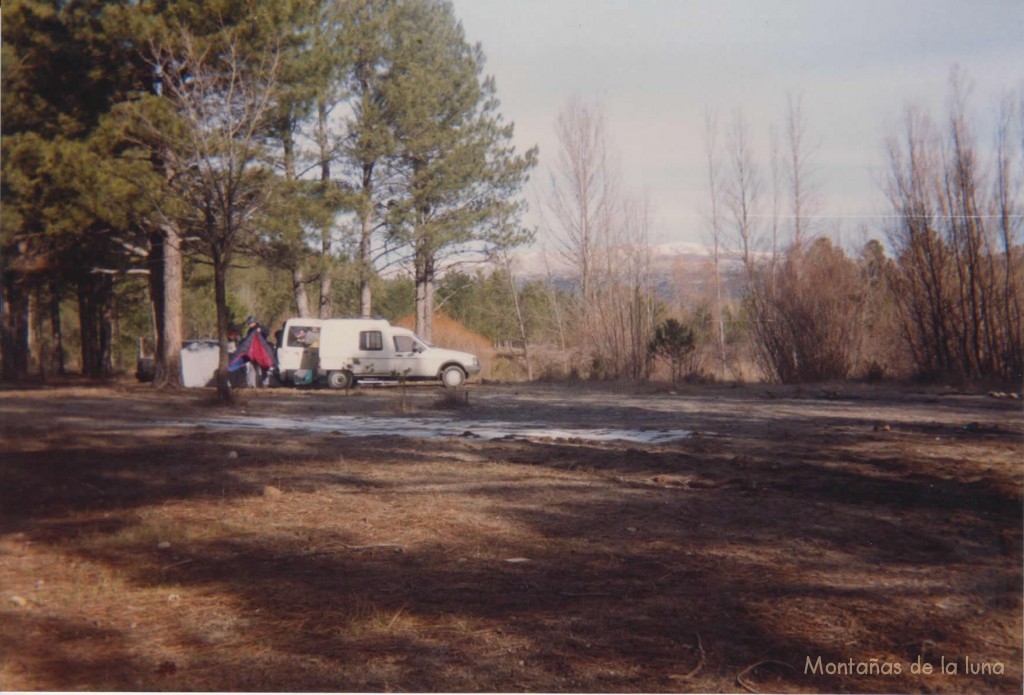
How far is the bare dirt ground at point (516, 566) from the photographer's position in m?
3.04

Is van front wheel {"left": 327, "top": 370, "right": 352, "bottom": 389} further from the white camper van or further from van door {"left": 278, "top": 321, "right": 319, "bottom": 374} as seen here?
van door {"left": 278, "top": 321, "right": 319, "bottom": 374}

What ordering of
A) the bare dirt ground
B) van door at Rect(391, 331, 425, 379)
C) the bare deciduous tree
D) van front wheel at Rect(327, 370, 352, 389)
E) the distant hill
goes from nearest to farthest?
the bare dirt ground
the bare deciduous tree
the distant hill
van front wheel at Rect(327, 370, 352, 389)
van door at Rect(391, 331, 425, 379)

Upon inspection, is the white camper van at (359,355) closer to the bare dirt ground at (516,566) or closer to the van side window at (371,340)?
the van side window at (371,340)

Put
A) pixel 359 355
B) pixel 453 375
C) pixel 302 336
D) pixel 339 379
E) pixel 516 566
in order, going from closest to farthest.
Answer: pixel 516 566
pixel 339 379
pixel 359 355
pixel 302 336
pixel 453 375

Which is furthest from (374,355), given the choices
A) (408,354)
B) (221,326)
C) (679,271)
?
(679,271)

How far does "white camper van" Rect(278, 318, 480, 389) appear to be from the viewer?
753 inches

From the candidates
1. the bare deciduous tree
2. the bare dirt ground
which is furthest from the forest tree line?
the bare dirt ground

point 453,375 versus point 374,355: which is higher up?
point 374,355

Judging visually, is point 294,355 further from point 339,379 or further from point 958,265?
point 958,265

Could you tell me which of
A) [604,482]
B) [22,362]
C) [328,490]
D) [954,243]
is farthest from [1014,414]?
[22,362]

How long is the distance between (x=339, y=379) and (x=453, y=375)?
2523mm

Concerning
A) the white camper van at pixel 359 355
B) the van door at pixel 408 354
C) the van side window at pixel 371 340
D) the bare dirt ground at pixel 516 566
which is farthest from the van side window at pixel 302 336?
the bare dirt ground at pixel 516 566

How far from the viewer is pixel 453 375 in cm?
1970

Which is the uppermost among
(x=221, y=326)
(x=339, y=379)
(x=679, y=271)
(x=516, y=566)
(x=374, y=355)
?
(x=679, y=271)
